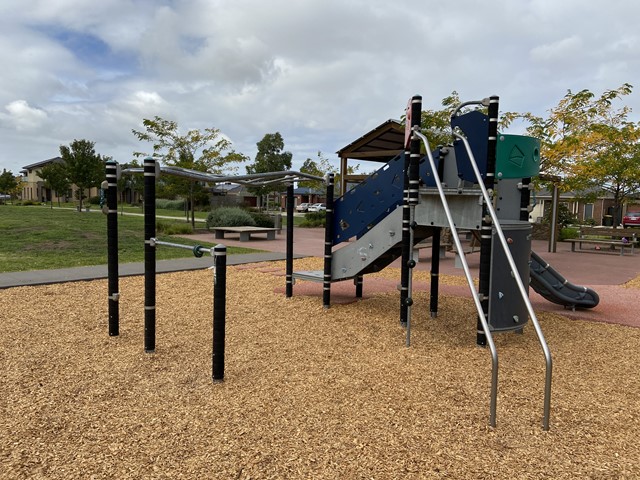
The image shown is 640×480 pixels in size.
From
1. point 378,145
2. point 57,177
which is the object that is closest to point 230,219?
point 378,145

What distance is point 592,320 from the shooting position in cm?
623

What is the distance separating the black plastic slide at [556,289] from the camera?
20.7ft

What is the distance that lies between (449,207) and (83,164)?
34606 millimetres

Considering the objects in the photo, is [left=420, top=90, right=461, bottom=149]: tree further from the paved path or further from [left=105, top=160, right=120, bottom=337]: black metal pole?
[left=105, top=160, right=120, bottom=337]: black metal pole

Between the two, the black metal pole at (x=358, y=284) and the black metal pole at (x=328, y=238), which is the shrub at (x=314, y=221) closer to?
the black metal pole at (x=358, y=284)

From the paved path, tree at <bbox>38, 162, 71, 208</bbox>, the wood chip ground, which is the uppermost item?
tree at <bbox>38, 162, 71, 208</bbox>

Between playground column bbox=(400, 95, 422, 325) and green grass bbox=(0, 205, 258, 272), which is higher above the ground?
playground column bbox=(400, 95, 422, 325)

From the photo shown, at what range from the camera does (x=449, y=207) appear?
4.89m

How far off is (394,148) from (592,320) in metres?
12.4

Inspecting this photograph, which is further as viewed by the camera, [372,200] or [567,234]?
[567,234]

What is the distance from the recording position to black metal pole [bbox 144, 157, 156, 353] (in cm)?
416

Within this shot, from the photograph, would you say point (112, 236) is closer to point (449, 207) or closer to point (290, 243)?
point (290, 243)

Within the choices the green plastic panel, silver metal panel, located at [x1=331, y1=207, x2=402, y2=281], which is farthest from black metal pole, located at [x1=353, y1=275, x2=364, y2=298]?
the green plastic panel

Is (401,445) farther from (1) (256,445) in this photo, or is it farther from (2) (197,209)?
(2) (197,209)
